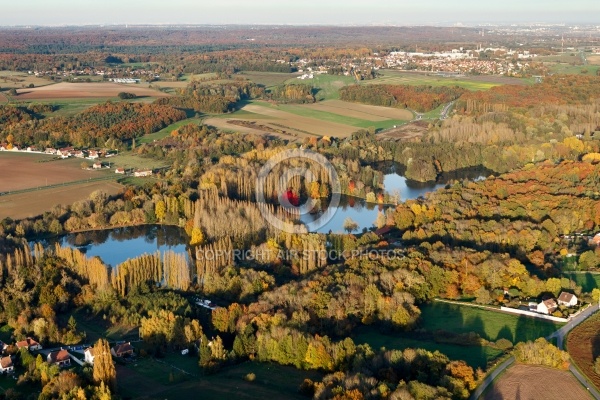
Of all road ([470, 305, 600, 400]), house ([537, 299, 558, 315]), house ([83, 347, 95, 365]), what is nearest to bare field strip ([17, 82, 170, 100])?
house ([83, 347, 95, 365])

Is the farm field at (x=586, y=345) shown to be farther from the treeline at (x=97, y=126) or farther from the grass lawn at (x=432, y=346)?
the treeline at (x=97, y=126)

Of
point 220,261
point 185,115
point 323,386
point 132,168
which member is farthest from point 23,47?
point 323,386

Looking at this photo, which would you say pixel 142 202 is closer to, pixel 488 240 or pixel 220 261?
pixel 220 261

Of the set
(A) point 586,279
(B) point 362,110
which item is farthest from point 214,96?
(A) point 586,279

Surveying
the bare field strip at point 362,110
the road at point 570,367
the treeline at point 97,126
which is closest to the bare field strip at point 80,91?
the treeline at point 97,126

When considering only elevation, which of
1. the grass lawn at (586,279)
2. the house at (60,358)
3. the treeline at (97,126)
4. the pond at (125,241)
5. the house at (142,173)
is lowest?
the pond at (125,241)

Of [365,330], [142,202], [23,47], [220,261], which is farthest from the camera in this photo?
[23,47]

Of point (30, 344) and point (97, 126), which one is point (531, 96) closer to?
point (97, 126)
